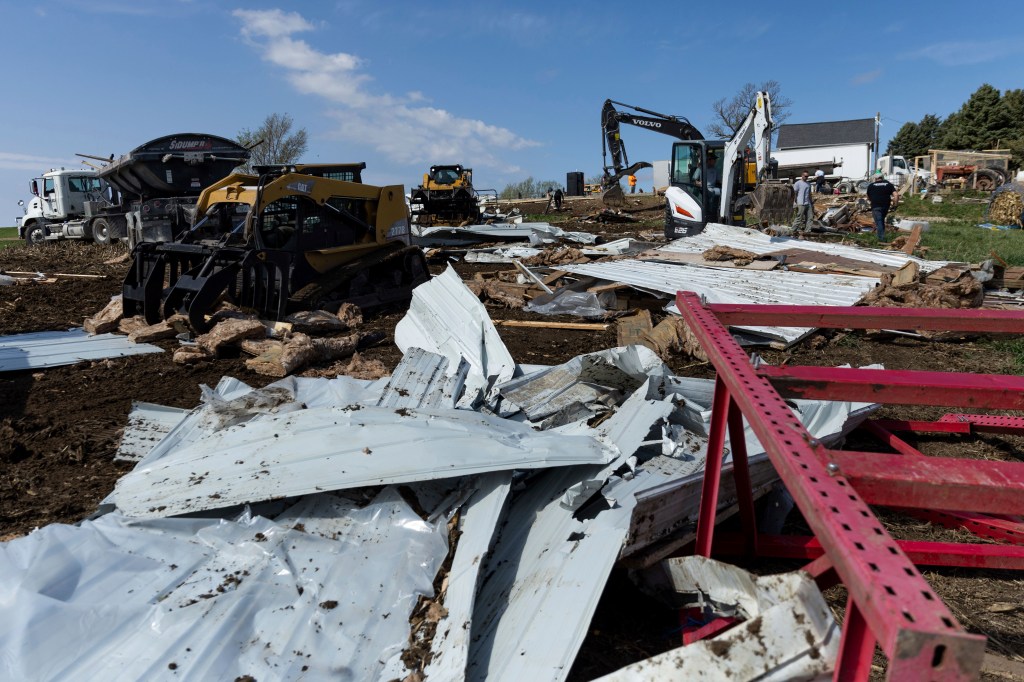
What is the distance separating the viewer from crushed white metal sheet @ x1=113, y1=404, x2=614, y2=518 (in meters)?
2.82

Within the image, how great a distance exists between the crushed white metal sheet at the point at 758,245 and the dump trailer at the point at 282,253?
468 cm

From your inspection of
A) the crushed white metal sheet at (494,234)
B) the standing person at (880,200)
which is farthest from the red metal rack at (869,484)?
the standing person at (880,200)

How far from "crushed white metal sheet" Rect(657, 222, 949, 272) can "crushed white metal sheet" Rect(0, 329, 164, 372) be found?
315 inches

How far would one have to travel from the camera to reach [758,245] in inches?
438

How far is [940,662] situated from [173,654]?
2174 mm

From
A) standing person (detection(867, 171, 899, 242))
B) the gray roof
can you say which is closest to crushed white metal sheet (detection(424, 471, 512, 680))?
standing person (detection(867, 171, 899, 242))

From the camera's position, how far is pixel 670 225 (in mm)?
14391

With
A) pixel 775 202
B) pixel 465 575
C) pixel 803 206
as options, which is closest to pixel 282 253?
pixel 465 575

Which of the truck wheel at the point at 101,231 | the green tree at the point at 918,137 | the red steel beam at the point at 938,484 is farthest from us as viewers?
the green tree at the point at 918,137

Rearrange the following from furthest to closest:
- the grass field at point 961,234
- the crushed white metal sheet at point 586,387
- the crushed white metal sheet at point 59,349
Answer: the grass field at point 961,234 → the crushed white metal sheet at point 59,349 → the crushed white metal sheet at point 586,387

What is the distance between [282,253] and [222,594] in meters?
6.01

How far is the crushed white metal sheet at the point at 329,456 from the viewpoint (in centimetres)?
282

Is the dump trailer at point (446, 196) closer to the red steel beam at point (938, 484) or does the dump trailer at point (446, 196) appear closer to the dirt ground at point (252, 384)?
the dirt ground at point (252, 384)

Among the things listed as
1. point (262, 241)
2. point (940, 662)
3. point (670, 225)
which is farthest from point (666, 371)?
point (670, 225)
